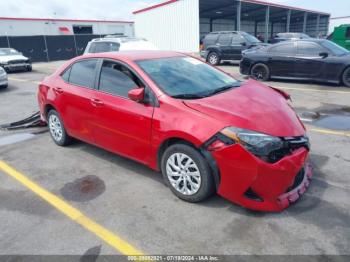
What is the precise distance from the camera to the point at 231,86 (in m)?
4.11

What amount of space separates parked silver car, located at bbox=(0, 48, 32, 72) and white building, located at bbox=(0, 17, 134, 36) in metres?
15.1

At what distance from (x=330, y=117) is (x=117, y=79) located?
481 cm

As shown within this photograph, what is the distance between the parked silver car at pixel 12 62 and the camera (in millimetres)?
18078

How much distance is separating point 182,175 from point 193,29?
920 inches

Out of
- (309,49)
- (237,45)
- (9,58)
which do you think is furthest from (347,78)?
(9,58)

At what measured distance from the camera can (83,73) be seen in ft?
15.3

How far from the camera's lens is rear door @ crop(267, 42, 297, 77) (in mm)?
10500

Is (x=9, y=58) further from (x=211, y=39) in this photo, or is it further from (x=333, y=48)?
(x=333, y=48)

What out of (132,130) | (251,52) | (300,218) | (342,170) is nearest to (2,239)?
(132,130)

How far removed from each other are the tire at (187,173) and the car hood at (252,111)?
18.2 inches

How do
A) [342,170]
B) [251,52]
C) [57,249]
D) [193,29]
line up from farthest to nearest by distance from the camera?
[193,29] < [251,52] < [342,170] < [57,249]

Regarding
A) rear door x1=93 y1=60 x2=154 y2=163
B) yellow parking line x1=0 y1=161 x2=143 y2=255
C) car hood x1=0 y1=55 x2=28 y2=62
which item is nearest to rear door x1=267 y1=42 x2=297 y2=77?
rear door x1=93 y1=60 x2=154 y2=163

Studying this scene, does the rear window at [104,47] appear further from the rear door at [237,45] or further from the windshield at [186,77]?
the windshield at [186,77]

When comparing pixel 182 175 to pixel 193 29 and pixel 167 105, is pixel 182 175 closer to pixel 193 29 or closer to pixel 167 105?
pixel 167 105
